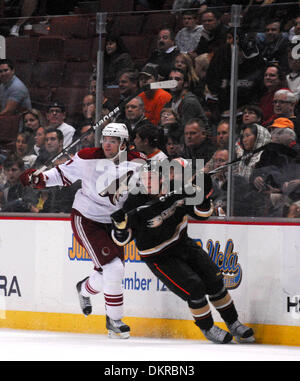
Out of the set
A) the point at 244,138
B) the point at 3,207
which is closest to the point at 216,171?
the point at 244,138

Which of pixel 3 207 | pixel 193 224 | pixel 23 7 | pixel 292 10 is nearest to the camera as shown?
pixel 292 10

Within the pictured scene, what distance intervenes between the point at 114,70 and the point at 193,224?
1.10 m

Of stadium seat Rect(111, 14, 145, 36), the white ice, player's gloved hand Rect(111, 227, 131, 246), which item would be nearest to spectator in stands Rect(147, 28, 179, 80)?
stadium seat Rect(111, 14, 145, 36)

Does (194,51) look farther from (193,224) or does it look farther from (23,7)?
(23,7)

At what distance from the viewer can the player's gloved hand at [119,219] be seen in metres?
5.77

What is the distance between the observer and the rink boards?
18.4 feet

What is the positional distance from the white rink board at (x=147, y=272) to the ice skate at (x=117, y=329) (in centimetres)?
18

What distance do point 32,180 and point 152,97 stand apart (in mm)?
899

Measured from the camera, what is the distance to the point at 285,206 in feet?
18.4

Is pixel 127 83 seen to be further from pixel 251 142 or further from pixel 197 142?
pixel 251 142

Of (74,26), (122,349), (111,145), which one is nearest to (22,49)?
(74,26)

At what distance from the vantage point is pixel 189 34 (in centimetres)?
589

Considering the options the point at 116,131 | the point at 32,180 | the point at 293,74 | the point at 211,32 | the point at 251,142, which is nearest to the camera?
the point at 293,74

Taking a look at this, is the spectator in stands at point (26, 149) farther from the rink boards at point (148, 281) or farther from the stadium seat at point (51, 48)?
the stadium seat at point (51, 48)
